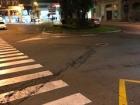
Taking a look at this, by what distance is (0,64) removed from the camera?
13.4 meters

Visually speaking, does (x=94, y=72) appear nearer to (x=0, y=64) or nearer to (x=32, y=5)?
(x=0, y=64)

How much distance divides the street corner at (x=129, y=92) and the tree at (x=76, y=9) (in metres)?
27.3

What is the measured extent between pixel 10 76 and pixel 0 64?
2873 mm

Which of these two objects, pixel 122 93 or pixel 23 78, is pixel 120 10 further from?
pixel 122 93

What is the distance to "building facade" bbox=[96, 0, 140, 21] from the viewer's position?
69.8m

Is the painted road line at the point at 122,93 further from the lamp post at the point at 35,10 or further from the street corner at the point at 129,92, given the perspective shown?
the lamp post at the point at 35,10

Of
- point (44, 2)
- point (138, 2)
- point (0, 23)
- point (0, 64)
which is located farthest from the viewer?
point (44, 2)

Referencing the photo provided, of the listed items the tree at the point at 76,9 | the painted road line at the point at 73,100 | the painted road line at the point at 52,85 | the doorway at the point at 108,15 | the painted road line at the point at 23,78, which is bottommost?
the doorway at the point at 108,15

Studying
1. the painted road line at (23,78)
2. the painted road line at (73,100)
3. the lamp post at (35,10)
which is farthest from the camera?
the lamp post at (35,10)

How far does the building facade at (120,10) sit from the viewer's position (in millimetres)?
69819

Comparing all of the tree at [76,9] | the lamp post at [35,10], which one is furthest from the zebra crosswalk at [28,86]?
the lamp post at [35,10]

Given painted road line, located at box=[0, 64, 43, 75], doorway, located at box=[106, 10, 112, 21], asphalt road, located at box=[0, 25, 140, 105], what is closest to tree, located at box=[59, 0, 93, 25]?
asphalt road, located at box=[0, 25, 140, 105]

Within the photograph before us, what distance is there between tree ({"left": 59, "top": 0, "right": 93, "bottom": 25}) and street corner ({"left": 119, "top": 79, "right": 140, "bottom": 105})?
27268mm

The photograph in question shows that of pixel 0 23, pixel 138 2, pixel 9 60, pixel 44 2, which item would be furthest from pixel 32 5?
pixel 9 60
